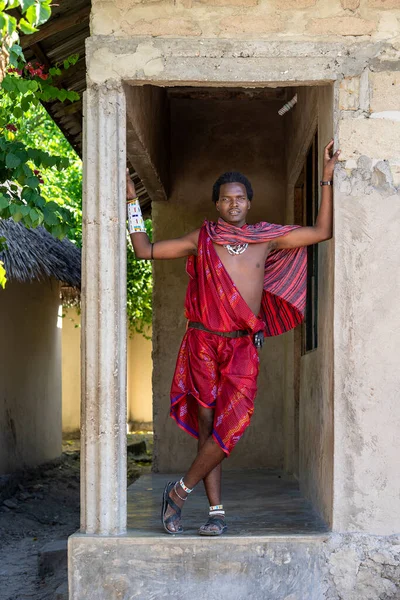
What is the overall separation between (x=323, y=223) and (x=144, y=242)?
0.91 metres

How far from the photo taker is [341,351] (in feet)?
14.1

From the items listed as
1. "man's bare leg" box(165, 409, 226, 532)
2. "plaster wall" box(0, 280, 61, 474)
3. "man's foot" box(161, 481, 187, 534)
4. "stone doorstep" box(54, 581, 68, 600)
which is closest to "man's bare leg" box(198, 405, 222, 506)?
"man's bare leg" box(165, 409, 226, 532)

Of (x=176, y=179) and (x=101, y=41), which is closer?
(x=101, y=41)

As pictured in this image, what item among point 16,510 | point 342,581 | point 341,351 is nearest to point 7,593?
point 16,510

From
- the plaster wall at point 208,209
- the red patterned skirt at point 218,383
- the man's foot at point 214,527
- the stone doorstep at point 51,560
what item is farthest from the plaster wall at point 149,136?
the stone doorstep at point 51,560

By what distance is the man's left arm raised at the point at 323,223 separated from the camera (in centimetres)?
437

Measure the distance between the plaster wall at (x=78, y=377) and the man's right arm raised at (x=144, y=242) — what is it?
32.7 feet

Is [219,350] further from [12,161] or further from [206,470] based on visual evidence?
[12,161]

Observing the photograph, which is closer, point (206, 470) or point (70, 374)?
point (206, 470)

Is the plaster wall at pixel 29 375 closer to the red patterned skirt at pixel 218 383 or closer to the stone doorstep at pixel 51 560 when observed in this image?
the stone doorstep at pixel 51 560

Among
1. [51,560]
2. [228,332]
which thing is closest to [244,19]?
[228,332]

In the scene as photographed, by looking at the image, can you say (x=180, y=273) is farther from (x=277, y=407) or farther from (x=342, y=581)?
(x=342, y=581)

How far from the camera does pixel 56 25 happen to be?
5.77 m

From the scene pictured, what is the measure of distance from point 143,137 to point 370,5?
180 cm
